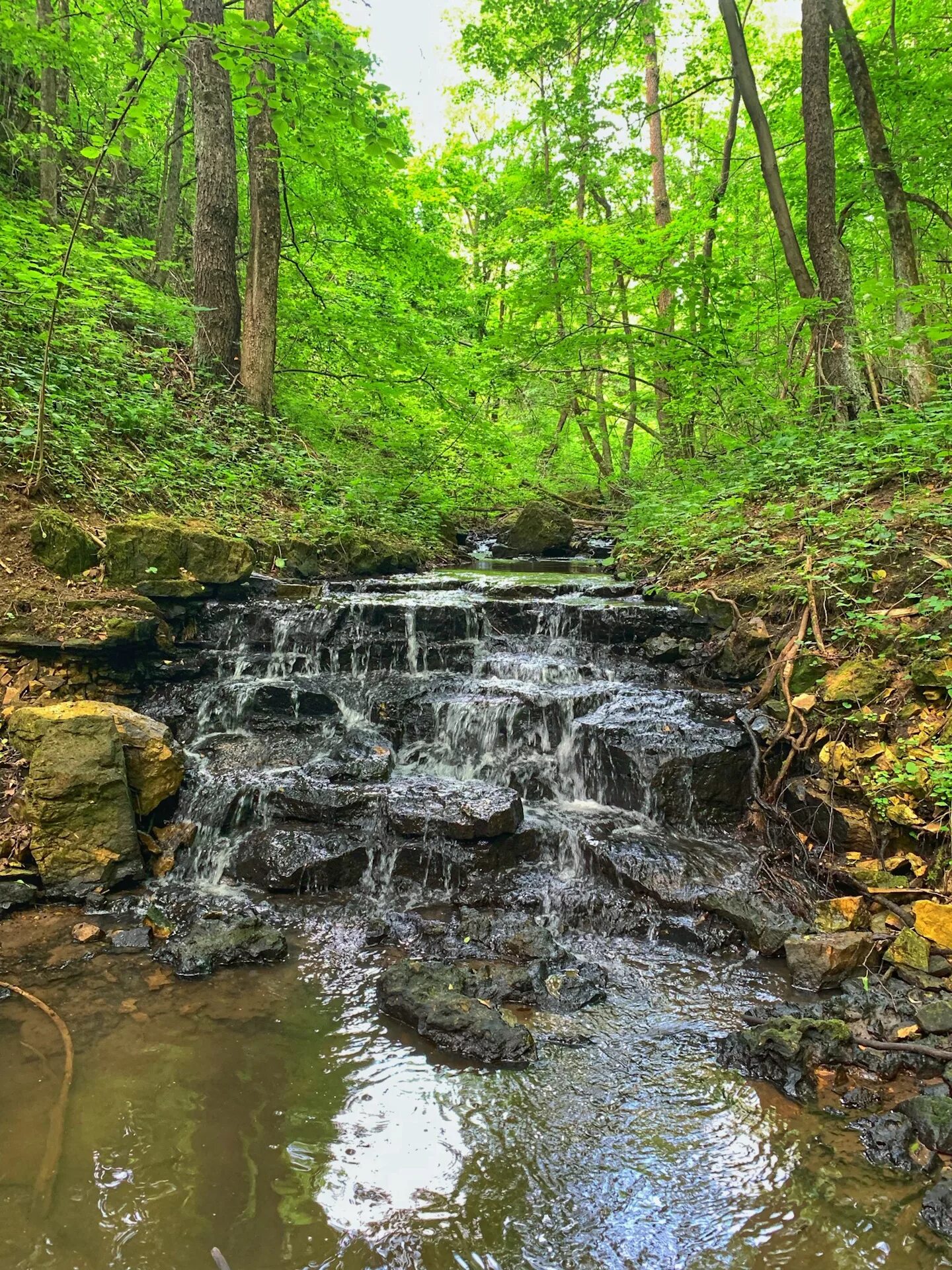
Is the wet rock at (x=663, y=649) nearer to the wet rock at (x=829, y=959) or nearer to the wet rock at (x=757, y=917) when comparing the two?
the wet rock at (x=757, y=917)

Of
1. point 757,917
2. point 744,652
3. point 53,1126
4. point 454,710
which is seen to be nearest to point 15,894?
point 53,1126

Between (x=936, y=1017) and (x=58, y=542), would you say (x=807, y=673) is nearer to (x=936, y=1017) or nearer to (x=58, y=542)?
(x=936, y=1017)

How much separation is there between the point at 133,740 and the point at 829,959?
16.6 feet

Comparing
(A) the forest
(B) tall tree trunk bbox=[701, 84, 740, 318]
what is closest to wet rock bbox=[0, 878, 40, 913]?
(A) the forest

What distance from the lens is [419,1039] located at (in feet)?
11.2

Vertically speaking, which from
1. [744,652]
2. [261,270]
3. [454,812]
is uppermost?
[261,270]

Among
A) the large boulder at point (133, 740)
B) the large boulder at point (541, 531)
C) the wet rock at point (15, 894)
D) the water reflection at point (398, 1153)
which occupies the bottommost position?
the water reflection at point (398, 1153)

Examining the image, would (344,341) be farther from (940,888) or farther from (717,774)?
(940,888)

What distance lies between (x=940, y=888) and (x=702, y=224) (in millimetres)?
10044

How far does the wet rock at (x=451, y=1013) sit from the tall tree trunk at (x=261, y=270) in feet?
30.1

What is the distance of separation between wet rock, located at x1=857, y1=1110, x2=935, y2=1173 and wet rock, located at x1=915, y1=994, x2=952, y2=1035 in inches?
24.0

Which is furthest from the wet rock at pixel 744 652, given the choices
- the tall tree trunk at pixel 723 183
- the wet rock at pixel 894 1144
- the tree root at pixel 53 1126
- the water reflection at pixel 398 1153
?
the tree root at pixel 53 1126

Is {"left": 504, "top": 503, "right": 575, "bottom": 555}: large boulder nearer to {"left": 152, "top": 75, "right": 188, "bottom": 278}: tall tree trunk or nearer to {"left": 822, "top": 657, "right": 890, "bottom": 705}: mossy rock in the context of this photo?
{"left": 152, "top": 75, "right": 188, "bottom": 278}: tall tree trunk

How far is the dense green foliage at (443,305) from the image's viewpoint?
7.60m
